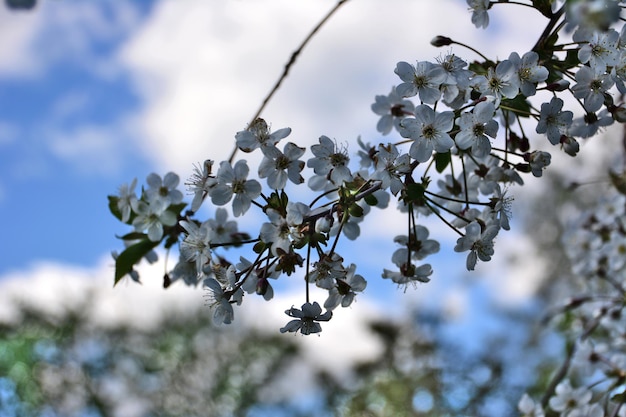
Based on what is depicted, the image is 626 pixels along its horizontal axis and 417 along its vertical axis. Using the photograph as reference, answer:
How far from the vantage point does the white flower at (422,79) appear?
66 centimetres

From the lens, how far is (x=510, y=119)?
821 mm

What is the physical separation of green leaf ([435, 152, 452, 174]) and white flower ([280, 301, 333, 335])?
20cm

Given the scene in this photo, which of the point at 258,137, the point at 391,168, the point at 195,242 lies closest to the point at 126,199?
the point at 195,242

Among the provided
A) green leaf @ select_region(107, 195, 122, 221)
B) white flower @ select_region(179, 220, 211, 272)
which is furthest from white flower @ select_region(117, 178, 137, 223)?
white flower @ select_region(179, 220, 211, 272)

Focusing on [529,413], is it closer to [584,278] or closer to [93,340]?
[584,278]

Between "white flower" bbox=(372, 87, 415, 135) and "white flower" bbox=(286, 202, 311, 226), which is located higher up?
"white flower" bbox=(372, 87, 415, 135)

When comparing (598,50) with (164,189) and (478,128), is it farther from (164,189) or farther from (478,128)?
(164,189)

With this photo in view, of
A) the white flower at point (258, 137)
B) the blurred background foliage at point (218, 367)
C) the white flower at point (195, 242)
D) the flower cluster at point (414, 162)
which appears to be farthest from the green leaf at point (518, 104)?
the blurred background foliage at point (218, 367)

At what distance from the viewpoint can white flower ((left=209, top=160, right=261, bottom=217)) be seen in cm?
68

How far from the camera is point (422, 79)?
67 centimetres

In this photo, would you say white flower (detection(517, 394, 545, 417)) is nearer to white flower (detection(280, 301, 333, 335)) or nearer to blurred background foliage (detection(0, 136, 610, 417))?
white flower (detection(280, 301, 333, 335))

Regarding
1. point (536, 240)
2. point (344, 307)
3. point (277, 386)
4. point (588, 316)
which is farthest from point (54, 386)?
point (536, 240)

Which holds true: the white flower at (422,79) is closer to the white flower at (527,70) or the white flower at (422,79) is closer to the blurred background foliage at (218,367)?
the white flower at (527,70)

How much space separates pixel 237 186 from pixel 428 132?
0.61ft
